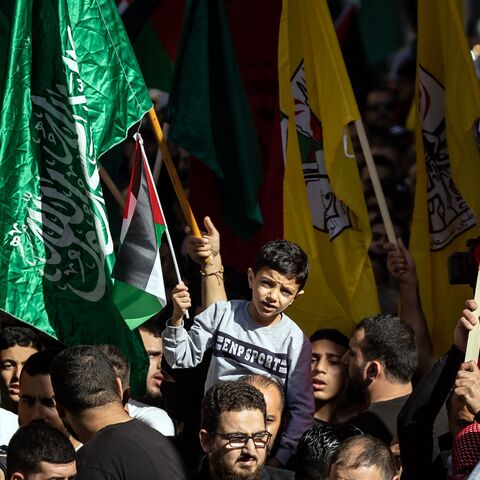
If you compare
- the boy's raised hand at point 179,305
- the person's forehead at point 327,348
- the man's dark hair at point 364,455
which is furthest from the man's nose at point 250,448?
the person's forehead at point 327,348

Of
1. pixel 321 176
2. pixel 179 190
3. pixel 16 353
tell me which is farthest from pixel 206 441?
pixel 321 176

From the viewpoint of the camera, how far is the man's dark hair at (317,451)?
5.46 meters

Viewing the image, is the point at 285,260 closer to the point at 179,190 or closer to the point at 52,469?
the point at 179,190

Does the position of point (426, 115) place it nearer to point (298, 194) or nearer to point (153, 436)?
point (298, 194)

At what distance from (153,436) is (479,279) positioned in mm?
1563

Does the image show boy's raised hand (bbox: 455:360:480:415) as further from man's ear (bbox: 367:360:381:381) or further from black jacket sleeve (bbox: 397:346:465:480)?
man's ear (bbox: 367:360:381:381)

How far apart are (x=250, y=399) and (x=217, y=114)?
3.12 meters

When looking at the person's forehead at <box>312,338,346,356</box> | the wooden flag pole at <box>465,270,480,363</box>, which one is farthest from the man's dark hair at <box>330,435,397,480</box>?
the person's forehead at <box>312,338,346,356</box>

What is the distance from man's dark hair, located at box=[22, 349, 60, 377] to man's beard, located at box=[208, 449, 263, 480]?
1.56 m

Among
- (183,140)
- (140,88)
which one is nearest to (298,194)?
(183,140)

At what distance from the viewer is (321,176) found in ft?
A: 26.0

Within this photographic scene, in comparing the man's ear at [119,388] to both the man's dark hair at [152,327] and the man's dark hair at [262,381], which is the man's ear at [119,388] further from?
the man's dark hair at [152,327]

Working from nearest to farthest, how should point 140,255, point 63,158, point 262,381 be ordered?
point 262,381, point 140,255, point 63,158

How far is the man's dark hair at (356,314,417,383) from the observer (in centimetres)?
670
